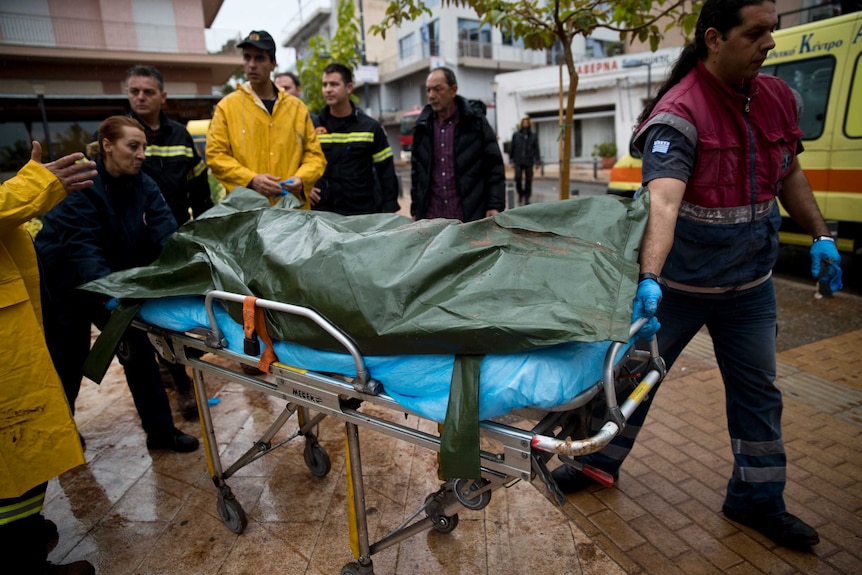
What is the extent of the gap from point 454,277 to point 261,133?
2660 millimetres

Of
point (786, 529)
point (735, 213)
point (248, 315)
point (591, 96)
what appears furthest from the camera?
point (591, 96)

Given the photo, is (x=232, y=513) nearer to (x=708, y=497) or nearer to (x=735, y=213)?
(x=708, y=497)

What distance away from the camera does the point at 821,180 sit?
5691mm

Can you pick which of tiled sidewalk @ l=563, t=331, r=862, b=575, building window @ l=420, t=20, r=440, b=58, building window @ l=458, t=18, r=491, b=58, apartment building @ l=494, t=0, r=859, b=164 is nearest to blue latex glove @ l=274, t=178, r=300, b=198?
tiled sidewalk @ l=563, t=331, r=862, b=575

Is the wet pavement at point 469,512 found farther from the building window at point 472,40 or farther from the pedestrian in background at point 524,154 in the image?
the building window at point 472,40

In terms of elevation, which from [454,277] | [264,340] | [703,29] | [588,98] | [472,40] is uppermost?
[472,40]

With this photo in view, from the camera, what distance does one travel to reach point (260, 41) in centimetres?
376

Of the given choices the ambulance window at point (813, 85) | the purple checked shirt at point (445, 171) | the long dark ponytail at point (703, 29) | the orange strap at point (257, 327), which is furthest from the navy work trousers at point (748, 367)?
the ambulance window at point (813, 85)

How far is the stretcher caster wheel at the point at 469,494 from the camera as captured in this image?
70.5 inches

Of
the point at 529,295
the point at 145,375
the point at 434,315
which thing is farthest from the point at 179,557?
the point at 529,295

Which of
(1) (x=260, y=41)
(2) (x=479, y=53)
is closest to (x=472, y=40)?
(2) (x=479, y=53)

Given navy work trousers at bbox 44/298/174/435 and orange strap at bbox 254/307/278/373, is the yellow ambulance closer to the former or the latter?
orange strap at bbox 254/307/278/373

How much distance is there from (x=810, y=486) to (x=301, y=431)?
2.42 metres

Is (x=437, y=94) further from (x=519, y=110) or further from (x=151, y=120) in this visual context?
A: (x=519, y=110)
